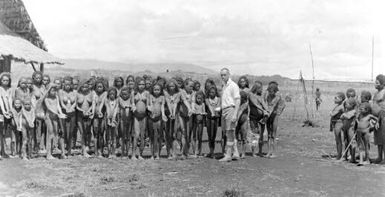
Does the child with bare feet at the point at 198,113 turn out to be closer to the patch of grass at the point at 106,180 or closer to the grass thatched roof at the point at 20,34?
the patch of grass at the point at 106,180

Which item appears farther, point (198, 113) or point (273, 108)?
point (273, 108)

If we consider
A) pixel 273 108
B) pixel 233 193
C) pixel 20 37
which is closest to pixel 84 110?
pixel 273 108

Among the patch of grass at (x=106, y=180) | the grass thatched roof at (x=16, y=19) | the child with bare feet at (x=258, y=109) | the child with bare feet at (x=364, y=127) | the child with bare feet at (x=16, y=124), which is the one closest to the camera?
the patch of grass at (x=106, y=180)

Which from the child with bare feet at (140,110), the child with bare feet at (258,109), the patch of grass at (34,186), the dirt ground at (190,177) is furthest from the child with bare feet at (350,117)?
the patch of grass at (34,186)

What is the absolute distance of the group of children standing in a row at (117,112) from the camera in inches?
361

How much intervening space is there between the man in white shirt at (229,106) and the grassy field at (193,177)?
561 millimetres

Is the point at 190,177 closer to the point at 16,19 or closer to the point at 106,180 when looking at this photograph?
the point at 106,180

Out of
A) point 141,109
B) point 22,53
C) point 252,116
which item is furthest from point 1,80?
point 22,53

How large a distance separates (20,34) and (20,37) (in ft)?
3.20

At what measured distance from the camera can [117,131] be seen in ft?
31.4

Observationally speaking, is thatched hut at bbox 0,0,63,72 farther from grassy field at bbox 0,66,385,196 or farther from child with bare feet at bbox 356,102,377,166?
child with bare feet at bbox 356,102,377,166

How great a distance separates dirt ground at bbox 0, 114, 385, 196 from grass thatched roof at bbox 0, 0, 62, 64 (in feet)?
26.7

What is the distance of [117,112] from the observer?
30.8 feet

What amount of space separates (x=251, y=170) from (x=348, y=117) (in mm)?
2510
